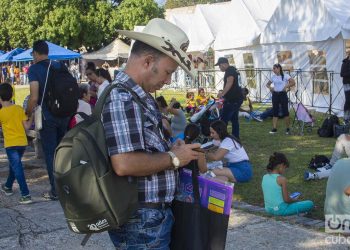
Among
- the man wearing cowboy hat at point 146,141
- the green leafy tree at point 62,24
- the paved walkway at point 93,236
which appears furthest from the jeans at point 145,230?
the green leafy tree at point 62,24

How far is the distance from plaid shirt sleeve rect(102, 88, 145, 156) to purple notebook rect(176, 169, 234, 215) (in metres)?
0.44

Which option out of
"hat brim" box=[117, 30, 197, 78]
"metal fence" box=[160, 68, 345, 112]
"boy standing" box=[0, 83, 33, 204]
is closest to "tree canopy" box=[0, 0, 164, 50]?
"metal fence" box=[160, 68, 345, 112]

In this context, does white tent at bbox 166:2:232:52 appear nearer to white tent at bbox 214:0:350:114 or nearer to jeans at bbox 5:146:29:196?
white tent at bbox 214:0:350:114

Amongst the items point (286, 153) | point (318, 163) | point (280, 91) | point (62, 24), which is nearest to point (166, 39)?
point (318, 163)

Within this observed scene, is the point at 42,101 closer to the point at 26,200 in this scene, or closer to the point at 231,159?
the point at 26,200

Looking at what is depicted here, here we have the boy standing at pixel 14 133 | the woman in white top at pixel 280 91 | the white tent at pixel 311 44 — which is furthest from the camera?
the white tent at pixel 311 44

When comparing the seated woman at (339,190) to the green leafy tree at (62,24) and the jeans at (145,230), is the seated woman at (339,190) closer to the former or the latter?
the jeans at (145,230)

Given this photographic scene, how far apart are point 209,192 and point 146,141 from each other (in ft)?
1.56

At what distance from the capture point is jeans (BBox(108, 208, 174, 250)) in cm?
235

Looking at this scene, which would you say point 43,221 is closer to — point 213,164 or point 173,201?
point 213,164

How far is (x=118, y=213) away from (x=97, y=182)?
0.17 metres

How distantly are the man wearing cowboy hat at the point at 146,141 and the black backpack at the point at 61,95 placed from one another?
3.67 m

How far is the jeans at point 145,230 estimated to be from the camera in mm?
2348

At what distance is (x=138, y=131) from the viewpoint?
2227mm
